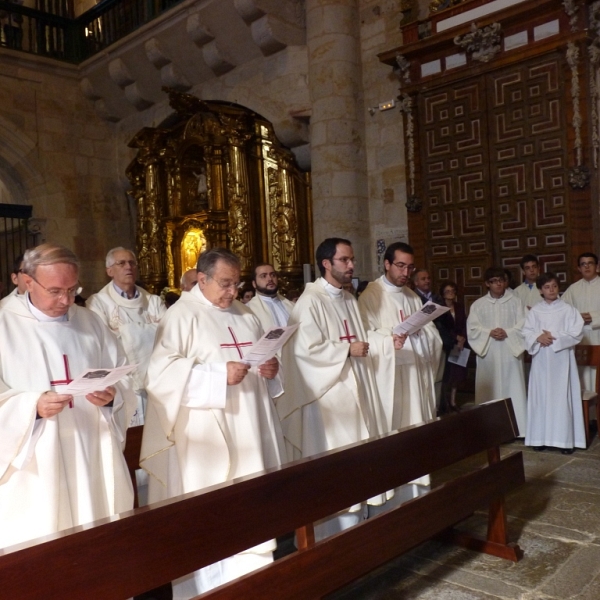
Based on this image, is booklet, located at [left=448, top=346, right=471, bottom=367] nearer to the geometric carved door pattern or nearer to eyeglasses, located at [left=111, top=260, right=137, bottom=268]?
the geometric carved door pattern

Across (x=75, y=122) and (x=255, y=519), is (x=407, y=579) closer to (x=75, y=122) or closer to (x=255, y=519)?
(x=255, y=519)

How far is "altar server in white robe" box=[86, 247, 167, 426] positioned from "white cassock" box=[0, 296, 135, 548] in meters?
2.08

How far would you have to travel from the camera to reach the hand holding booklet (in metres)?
3.98

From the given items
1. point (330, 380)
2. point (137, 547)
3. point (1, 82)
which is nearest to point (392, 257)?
point (330, 380)

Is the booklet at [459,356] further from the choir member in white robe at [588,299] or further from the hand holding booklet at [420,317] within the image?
the hand holding booklet at [420,317]

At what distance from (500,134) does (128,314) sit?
534 centimetres

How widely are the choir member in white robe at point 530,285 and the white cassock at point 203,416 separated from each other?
437cm

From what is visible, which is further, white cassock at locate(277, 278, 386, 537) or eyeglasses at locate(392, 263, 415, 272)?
eyeglasses at locate(392, 263, 415, 272)

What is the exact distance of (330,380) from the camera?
12.7 feet

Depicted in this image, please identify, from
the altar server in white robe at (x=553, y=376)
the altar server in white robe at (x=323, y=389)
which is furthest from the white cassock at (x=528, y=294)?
the altar server in white robe at (x=323, y=389)

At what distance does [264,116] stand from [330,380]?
7.29m

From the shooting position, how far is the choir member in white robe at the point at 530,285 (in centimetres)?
688

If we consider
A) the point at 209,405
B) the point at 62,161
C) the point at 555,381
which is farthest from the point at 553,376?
the point at 62,161

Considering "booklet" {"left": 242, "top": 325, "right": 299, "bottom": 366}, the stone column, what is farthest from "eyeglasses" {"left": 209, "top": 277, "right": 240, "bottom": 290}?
the stone column
